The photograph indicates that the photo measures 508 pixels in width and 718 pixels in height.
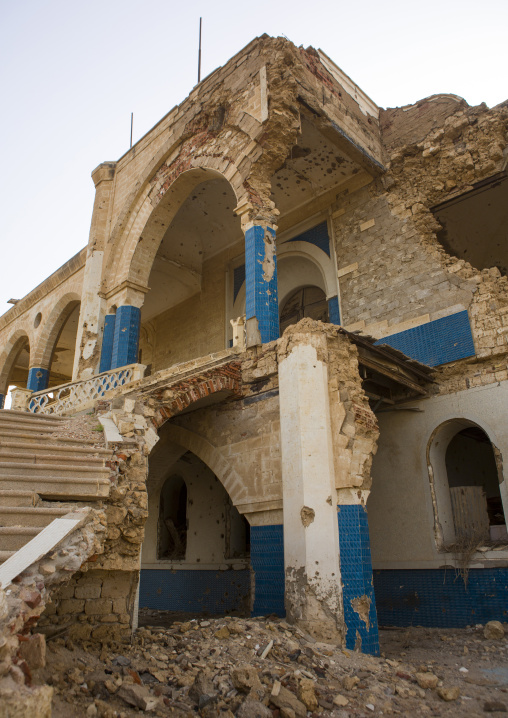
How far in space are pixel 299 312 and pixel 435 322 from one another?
472 cm

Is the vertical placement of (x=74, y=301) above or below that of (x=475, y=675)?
above

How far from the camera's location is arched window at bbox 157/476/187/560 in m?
12.3

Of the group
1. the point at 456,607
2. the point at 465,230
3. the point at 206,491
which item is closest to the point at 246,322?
the point at 206,491

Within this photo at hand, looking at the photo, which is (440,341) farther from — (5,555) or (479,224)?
(5,555)

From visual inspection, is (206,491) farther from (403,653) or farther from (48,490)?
(48,490)

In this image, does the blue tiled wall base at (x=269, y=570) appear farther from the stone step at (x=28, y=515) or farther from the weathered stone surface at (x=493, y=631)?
the stone step at (x=28, y=515)

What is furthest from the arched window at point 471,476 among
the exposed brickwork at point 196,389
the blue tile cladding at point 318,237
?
the blue tile cladding at point 318,237

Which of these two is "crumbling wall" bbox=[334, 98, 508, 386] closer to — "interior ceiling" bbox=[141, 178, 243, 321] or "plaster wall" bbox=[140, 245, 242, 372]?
"interior ceiling" bbox=[141, 178, 243, 321]

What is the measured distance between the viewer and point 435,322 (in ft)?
31.1

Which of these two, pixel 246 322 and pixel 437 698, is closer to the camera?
pixel 437 698

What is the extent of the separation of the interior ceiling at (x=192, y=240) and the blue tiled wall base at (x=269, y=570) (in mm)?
8471

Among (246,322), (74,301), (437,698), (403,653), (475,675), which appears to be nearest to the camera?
(437,698)

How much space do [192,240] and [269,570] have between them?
9.97m

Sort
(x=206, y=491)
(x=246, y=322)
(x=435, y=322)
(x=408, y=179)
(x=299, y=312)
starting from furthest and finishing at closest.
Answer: (x=299, y=312) → (x=206, y=491) → (x=408, y=179) → (x=435, y=322) → (x=246, y=322)
